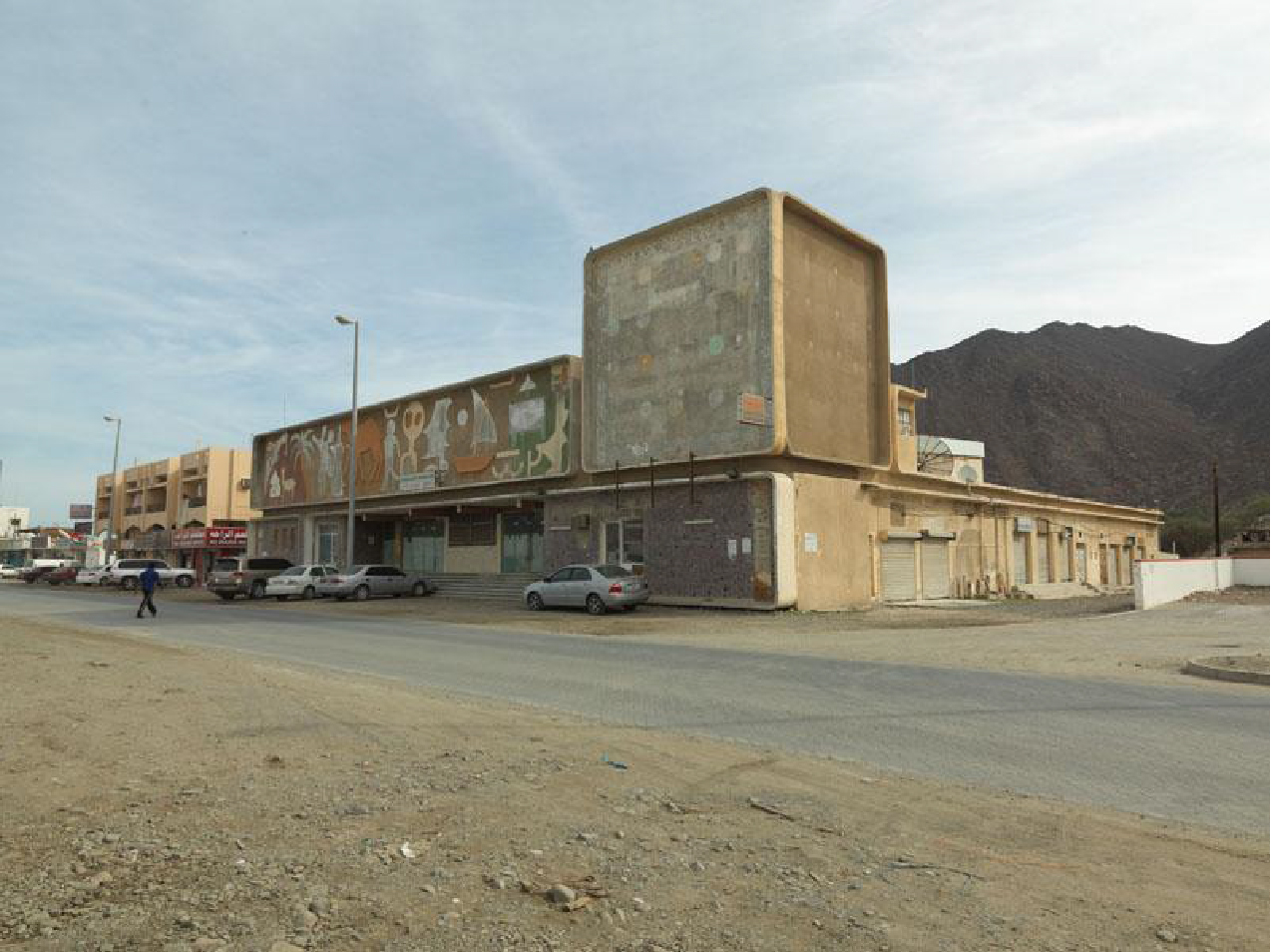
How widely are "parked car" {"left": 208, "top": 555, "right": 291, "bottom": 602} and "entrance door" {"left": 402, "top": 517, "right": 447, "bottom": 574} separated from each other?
6.56m

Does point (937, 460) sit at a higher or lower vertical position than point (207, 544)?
higher

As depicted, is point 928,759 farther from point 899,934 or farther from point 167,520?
point 167,520

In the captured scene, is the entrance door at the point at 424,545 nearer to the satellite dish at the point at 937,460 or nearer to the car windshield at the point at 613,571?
the car windshield at the point at 613,571

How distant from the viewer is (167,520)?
79.7 metres

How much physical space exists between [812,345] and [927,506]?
9197 millimetres

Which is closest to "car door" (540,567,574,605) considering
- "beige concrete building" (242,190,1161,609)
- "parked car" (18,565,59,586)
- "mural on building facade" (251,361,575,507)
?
"beige concrete building" (242,190,1161,609)

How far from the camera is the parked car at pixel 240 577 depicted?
36.3 metres

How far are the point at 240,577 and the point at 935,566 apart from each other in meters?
28.1

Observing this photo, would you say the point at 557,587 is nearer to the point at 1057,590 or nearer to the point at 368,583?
the point at 368,583

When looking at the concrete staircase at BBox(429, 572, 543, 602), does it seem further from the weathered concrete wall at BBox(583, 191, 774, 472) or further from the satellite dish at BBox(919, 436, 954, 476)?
the satellite dish at BBox(919, 436, 954, 476)

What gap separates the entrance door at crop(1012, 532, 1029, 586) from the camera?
39.0 metres

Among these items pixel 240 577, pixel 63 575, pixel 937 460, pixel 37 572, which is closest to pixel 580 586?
pixel 240 577

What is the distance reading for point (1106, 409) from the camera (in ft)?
417

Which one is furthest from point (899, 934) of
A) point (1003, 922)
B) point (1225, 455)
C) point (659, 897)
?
point (1225, 455)
